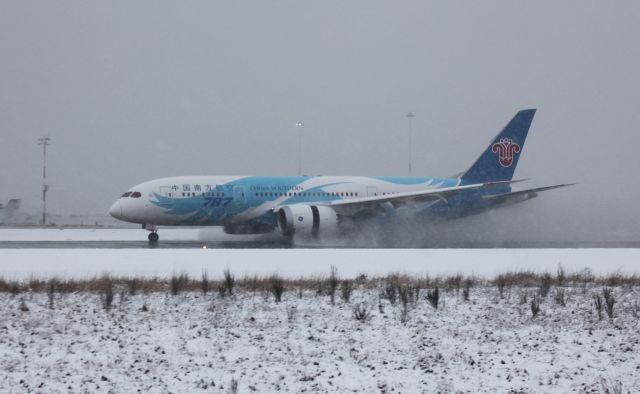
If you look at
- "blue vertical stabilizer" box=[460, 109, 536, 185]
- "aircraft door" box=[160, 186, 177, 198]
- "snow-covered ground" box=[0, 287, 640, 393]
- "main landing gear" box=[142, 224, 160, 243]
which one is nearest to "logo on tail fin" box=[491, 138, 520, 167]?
"blue vertical stabilizer" box=[460, 109, 536, 185]

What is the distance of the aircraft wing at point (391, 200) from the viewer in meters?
35.1

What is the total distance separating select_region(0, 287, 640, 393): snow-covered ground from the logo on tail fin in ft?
91.0

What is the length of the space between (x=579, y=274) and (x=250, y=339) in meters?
10.9

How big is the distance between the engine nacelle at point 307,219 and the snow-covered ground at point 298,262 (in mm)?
6947

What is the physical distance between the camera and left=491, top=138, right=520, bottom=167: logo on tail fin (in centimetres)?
4081

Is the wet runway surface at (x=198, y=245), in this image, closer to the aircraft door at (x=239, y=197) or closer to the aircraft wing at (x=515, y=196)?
the aircraft door at (x=239, y=197)

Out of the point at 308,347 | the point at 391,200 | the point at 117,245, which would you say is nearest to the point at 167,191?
the point at 117,245

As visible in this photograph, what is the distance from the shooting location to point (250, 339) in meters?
10.7

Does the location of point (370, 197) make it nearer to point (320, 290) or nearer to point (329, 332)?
point (320, 290)

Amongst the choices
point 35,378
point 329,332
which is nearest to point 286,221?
point 329,332

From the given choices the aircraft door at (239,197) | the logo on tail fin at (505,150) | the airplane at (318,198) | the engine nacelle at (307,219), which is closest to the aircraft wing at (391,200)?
the airplane at (318,198)

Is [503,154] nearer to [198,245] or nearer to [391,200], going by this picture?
[391,200]

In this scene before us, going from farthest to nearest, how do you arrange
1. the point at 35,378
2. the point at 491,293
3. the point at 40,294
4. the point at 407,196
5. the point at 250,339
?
the point at 407,196
the point at 491,293
the point at 40,294
the point at 250,339
the point at 35,378

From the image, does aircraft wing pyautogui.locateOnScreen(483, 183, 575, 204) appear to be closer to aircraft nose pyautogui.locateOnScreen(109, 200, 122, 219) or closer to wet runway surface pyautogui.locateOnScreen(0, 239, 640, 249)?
wet runway surface pyautogui.locateOnScreen(0, 239, 640, 249)
